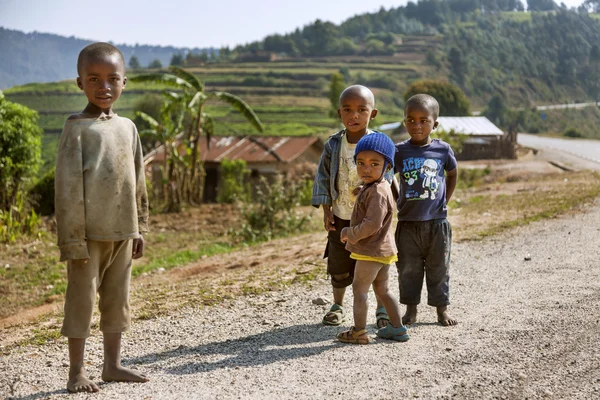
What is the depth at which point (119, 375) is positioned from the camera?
4.04 m

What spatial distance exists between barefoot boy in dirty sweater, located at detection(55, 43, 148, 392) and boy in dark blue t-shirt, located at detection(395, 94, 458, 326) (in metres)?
2.02

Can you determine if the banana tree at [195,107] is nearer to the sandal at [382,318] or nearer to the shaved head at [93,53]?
the sandal at [382,318]

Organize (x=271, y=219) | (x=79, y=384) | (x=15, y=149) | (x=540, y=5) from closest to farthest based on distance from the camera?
(x=79, y=384) < (x=271, y=219) < (x=15, y=149) < (x=540, y=5)

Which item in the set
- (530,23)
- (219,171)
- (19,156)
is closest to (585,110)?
(530,23)

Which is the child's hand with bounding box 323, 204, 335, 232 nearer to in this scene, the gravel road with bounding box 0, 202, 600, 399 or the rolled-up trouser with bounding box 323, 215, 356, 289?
the rolled-up trouser with bounding box 323, 215, 356, 289

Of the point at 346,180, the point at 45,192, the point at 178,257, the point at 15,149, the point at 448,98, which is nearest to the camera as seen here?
the point at 346,180

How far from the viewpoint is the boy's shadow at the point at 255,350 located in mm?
4414

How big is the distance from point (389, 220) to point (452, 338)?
36.3 inches

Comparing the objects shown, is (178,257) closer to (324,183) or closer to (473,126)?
(324,183)

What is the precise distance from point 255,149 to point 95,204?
886 inches

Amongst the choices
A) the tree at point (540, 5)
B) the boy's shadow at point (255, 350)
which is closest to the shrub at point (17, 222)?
the boy's shadow at point (255, 350)

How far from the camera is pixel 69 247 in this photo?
3717 mm

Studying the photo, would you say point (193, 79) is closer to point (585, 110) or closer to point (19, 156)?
point (19, 156)

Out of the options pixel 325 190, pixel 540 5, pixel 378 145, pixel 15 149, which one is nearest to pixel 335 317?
pixel 325 190
